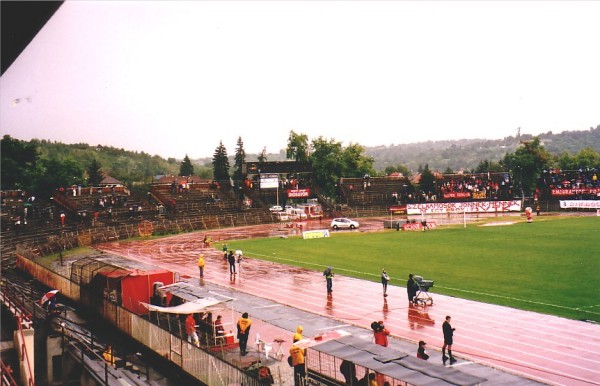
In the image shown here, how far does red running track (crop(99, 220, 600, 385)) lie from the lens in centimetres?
1536

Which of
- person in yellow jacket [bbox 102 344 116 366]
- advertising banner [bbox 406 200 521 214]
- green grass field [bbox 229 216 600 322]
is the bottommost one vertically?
green grass field [bbox 229 216 600 322]

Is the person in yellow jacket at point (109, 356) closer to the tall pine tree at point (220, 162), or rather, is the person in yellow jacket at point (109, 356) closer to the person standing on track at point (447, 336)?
the person standing on track at point (447, 336)

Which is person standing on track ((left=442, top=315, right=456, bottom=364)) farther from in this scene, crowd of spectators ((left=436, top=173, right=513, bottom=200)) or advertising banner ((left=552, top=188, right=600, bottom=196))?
crowd of spectators ((left=436, top=173, right=513, bottom=200))

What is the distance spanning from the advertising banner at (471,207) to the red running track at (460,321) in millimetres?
37910

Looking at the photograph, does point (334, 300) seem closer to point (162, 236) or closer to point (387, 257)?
point (387, 257)

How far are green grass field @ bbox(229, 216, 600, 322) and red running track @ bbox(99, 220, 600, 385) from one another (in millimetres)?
1406

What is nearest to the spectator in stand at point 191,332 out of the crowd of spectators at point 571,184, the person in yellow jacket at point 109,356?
the person in yellow jacket at point 109,356

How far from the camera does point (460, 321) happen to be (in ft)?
65.4

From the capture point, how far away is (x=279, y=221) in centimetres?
6781

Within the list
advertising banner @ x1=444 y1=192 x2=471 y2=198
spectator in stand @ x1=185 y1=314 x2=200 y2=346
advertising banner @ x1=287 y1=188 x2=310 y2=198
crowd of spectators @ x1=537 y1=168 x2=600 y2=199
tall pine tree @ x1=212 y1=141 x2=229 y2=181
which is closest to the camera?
spectator in stand @ x1=185 y1=314 x2=200 y2=346

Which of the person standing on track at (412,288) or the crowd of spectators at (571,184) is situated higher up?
the crowd of spectators at (571,184)

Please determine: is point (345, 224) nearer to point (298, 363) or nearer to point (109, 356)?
point (109, 356)

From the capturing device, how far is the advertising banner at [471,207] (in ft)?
223

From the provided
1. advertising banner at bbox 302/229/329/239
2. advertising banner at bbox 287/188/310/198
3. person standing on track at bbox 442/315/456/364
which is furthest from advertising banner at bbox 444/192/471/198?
person standing on track at bbox 442/315/456/364
